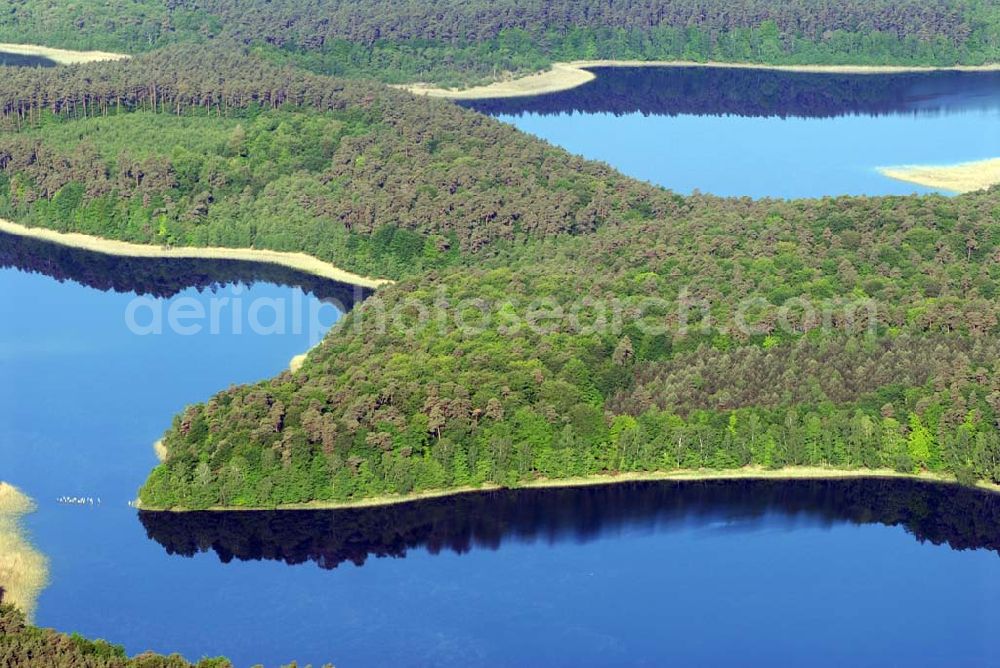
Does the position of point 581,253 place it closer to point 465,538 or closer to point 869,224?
point 869,224

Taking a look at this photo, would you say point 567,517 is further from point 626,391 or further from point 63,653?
point 63,653

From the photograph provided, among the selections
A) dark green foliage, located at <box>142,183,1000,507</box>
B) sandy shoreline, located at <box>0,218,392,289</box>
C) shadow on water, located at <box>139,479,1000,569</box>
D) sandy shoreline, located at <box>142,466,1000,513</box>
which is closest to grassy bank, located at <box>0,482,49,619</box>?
shadow on water, located at <box>139,479,1000,569</box>

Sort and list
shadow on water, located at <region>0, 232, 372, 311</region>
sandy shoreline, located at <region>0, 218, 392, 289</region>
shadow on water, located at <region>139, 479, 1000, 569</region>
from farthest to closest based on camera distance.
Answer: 1. sandy shoreline, located at <region>0, 218, 392, 289</region>
2. shadow on water, located at <region>0, 232, 372, 311</region>
3. shadow on water, located at <region>139, 479, 1000, 569</region>

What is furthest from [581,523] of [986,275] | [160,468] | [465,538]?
[986,275]

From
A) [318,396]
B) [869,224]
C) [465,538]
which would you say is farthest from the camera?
[869,224]

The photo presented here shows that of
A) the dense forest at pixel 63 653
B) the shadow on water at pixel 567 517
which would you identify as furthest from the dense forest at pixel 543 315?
the dense forest at pixel 63 653

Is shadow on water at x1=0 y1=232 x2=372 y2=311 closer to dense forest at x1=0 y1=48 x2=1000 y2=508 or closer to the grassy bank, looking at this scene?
dense forest at x1=0 y1=48 x2=1000 y2=508

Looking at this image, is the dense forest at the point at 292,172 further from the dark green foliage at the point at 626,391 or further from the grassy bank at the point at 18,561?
the grassy bank at the point at 18,561

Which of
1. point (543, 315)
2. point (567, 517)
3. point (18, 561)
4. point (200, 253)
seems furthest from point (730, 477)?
point (200, 253)
